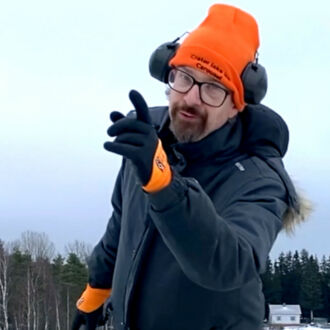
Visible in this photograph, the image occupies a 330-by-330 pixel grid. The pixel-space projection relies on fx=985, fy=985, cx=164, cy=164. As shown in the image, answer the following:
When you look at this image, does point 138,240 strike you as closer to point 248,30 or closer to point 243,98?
point 243,98

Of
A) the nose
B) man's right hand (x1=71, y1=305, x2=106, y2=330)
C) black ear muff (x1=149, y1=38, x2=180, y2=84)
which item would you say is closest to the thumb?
the nose

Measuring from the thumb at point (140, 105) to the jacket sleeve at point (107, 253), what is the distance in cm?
151

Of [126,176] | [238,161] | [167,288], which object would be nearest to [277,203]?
[238,161]

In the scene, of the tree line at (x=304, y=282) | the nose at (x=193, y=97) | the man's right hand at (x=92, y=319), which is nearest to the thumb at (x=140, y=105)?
the nose at (x=193, y=97)

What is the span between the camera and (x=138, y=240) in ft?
11.6

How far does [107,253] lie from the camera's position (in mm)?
4203

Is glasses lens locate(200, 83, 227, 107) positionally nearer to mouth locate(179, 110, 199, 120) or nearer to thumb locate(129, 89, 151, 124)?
mouth locate(179, 110, 199, 120)

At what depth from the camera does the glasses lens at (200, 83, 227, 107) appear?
3.24 metres

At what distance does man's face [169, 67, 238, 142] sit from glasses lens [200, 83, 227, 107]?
14 mm

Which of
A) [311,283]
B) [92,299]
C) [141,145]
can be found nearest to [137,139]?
[141,145]

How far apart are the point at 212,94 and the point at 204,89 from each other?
1.5 inches

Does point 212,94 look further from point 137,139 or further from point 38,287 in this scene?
point 38,287

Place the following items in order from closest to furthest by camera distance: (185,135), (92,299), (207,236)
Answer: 1. (207,236)
2. (185,135)
3. (92,299)

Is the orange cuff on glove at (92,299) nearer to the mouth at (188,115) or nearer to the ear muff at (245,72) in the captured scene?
the ear muff at (245,72)
